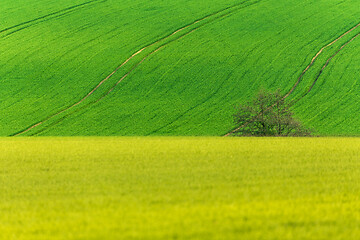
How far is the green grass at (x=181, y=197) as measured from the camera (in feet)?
23.4

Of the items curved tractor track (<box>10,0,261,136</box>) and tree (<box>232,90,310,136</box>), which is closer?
tree (<box>232,90,310,136</box>)

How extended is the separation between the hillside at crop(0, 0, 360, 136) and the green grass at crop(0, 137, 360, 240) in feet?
67.3

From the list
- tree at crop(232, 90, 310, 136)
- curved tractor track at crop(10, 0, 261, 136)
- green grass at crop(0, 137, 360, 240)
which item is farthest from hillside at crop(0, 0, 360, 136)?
green grass at crop(0, 137, 360, 240)

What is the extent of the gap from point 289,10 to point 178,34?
48.8ft

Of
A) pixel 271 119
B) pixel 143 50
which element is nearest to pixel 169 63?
pixel 143 50

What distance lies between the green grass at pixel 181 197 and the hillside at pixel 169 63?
20518mm

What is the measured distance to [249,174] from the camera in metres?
12.9

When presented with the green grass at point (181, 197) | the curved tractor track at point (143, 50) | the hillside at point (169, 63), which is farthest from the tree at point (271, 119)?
the curved tractor track at point (143, 50)

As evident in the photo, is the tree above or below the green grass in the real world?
below

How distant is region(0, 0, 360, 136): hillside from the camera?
125ft

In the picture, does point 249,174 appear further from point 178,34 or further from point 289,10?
point 289,10

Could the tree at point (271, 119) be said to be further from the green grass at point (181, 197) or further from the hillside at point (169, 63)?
the green grass at point (181, 197)

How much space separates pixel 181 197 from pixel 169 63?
38.9m

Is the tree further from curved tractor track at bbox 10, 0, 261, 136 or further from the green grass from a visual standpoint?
curved tractor track at bbox 10, 0, 261, 136
